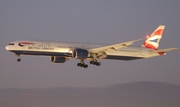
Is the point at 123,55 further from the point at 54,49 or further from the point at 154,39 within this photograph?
the point at 54,49

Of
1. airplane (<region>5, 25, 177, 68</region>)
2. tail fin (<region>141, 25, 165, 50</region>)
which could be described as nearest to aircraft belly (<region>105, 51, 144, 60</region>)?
airplane (<region>5, 25, 177, 68</region>)

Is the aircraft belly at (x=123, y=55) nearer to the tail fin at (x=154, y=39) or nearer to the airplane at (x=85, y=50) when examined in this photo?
the airplane at (x=85, y=50)

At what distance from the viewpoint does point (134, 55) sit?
90438 millimetres

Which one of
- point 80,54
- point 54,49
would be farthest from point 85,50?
point 54,49

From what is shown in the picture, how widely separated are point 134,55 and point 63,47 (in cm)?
1488

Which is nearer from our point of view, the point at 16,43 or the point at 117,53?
the point at 16,43

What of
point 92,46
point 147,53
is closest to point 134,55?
point 147,53

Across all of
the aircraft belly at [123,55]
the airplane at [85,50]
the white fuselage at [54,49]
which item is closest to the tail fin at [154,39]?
the airplane at [85,50]

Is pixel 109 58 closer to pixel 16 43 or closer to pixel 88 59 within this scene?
pixel 88 59

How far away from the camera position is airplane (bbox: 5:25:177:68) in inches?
3174

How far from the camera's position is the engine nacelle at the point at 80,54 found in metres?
83.2

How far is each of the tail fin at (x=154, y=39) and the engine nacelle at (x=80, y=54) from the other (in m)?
16.1

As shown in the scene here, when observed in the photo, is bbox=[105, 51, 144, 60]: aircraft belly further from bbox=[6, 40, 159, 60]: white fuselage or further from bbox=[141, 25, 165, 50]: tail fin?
bbox=[141, 25, 165, 50]: tail fin

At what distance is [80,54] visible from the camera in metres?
83.2
